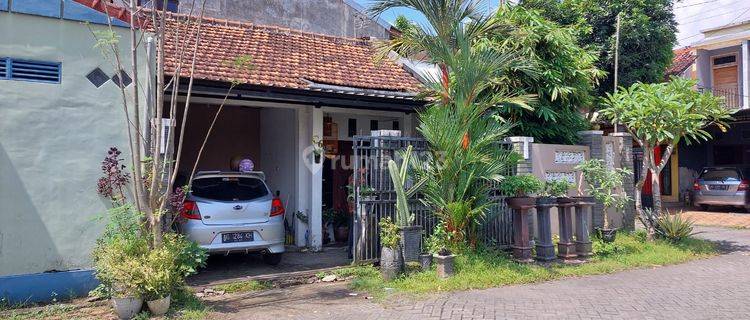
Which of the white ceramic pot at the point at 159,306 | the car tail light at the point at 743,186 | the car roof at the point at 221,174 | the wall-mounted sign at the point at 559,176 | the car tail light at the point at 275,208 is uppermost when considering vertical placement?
the car roof at the point at 221,174

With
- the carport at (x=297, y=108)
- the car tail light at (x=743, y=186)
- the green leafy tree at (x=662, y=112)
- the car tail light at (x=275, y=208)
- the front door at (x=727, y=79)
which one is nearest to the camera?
the car tail light at (x=275, y=208)

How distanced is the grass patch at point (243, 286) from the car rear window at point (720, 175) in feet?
50.7

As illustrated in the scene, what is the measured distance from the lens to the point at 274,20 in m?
16.5

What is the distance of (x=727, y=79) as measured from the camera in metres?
19.8

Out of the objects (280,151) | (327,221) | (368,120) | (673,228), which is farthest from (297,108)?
(673,228)

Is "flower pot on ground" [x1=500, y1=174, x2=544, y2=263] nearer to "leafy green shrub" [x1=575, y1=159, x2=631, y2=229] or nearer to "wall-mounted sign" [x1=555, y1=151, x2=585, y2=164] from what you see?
"leafy green shrub" [x1=575, y1=159, x2=631, y2=229]

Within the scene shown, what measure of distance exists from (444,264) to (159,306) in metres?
3.53

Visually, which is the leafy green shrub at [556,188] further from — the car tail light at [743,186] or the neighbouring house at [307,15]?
the car tail light at [743,186]

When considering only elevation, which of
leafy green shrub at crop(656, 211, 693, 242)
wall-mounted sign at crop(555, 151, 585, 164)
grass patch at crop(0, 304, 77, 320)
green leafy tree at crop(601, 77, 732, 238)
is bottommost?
grass patch at crop(0, 304, 77, 320)

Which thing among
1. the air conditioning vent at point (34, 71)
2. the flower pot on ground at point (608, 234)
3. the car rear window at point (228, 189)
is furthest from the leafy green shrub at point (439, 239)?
the air conditioning vent at point (34, 71)

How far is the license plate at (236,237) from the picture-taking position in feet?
25.5

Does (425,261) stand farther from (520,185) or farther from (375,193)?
(520,185)

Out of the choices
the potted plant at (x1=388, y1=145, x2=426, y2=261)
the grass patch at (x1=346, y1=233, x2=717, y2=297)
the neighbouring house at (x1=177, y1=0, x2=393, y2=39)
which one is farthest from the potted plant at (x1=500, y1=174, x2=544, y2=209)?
the neighbouring house at (x1=177, y1=0, x2=393, y2=39)

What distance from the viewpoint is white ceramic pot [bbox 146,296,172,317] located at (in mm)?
5746
